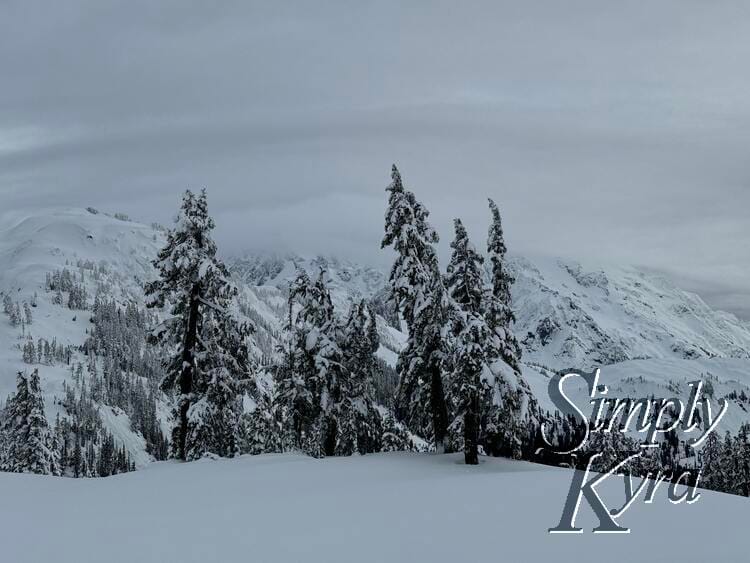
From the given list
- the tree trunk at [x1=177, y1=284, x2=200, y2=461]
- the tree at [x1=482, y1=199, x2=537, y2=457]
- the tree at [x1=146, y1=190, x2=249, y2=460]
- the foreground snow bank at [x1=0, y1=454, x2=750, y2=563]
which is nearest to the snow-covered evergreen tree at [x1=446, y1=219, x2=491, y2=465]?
the tree at [x1=482, y1=199, x2=537, y2=457]

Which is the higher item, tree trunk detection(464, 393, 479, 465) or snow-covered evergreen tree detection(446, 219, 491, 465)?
snow-covered evergreen tree detection(446, 219, 491, 465)

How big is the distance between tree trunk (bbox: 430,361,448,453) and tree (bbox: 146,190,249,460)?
950 cm

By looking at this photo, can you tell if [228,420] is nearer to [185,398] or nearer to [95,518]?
[185,398]

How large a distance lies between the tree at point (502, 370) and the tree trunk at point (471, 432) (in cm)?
95

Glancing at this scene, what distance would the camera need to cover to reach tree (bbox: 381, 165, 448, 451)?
2372cm

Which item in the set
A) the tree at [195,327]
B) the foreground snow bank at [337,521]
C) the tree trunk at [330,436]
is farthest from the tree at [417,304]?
the foreground snow bank at [337,521]

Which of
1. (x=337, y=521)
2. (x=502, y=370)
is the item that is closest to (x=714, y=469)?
(x=502, y=370)

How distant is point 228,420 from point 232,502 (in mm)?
13074

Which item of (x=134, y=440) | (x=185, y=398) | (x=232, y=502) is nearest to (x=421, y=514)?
(x=232, y=502)

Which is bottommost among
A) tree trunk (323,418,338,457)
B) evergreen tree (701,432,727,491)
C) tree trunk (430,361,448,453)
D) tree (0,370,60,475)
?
evergreen tree (701,432,727,491)

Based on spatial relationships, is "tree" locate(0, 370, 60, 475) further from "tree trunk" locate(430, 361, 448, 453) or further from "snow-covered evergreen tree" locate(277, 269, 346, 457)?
"tree trunk" locate(430, 361, 448, 453)

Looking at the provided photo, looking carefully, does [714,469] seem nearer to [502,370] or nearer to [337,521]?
[502,370]

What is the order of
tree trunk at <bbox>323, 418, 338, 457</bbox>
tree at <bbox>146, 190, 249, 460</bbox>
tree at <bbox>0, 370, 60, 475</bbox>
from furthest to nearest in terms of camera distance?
tree at <bbox>0, 370, 60, 475</bbox> → tree trunk at <bbox>323, 418, 338, 457</bbox> → tree at <bbox>146, 190, 249, 460</bbox>

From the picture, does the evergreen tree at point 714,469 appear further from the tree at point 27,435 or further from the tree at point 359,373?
the tree at point 27,435
